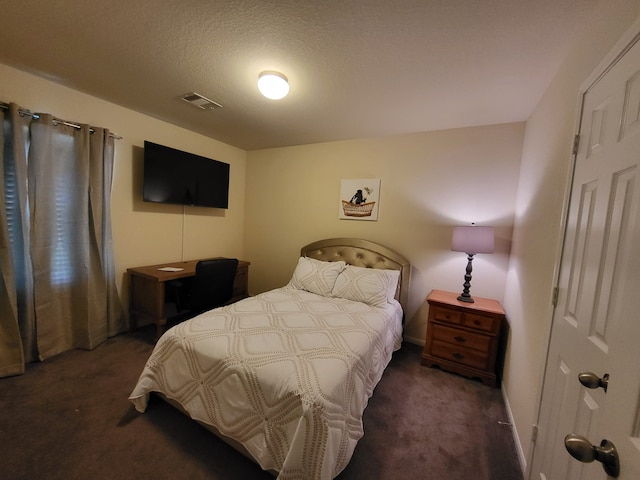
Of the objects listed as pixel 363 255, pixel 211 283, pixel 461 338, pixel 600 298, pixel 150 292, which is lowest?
pixel 461 338

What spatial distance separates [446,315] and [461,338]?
23 centimetres

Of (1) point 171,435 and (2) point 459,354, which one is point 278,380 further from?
(2) point 459,354

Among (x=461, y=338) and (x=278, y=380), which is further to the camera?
(x=461, y=338)

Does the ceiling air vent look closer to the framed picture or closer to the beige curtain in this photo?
the beige curtain

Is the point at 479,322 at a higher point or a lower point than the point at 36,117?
lower

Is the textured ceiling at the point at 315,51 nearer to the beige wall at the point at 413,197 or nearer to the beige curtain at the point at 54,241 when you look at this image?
the beige wall at the point at 413,197

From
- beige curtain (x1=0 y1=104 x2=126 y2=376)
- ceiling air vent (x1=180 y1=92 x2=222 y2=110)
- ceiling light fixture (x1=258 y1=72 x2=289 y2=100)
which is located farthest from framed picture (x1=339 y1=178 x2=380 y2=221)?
beige curtain (x1=0 y1=104 x2=126 y2=376)

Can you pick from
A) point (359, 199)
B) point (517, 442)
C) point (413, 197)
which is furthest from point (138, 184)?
point (517, 442)

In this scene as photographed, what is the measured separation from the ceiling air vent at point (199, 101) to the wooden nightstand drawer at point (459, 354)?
3.08 m

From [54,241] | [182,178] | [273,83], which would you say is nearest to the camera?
[273,83]

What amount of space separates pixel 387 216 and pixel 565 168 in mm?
1755

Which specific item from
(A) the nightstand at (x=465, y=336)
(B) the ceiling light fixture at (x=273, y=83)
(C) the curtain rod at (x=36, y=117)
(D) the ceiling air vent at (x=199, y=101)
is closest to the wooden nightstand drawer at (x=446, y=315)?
(A) the nightstand at (x=465, y=336)

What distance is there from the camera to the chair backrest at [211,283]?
2.50m

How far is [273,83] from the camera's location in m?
1.78
